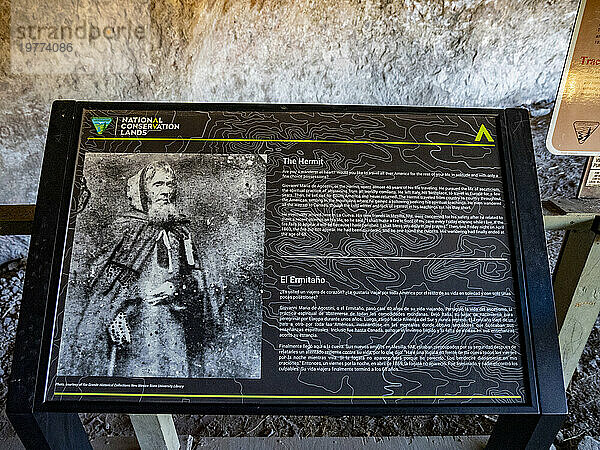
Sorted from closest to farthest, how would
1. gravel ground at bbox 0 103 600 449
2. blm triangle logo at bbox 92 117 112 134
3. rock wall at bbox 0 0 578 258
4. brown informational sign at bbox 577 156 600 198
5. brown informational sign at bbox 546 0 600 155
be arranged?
1. blm triangle logo at bbox 92 117 112 134
2. brown informational sign at bbox 546 0 600 155
3. brown informational sign at bbox 577 156 600 198
4. rock wall at bbox 0 0 578 258
5. gravel ground at bbox 0 103 600 449

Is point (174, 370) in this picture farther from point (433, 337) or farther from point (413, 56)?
point (413, 56)

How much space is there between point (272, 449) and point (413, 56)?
149 cm

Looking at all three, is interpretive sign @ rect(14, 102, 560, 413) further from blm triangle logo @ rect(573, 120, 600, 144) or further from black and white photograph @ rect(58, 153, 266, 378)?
blm triangle logo @ rect(573, 120, 600, 144)

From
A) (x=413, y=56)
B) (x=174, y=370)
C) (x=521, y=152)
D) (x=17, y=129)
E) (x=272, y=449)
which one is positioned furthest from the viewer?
(x=17, y=129)

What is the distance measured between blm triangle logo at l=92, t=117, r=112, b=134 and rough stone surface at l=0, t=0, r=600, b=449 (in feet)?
2.82

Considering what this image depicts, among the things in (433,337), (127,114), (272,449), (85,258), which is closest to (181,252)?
(85,258)

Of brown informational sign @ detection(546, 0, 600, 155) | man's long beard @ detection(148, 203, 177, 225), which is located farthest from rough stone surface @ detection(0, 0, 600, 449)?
man's long beard @ detection(148, 203, 177, 225)

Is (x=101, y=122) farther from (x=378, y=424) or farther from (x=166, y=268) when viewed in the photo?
(x=378, y=424)

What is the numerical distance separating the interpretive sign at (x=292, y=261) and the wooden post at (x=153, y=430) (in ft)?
2.12

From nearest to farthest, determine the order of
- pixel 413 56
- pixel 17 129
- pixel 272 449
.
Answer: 1. pixel 272 449
2. pixel 413 56
3. pixel 17 129

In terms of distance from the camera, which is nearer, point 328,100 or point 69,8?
point 69,8

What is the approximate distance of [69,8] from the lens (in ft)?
6.29

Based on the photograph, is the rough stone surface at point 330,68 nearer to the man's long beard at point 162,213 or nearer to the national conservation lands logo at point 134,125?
the national conservation lands logo at point 134,125

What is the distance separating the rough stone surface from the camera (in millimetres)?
1971
